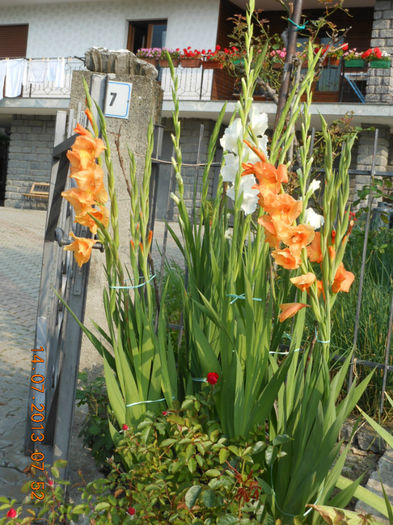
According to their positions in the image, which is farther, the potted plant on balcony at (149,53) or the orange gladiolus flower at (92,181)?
the potted plant on balcony at (149,53)

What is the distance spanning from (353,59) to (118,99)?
13.5 meters

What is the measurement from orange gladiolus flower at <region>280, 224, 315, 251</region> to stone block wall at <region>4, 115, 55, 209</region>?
19265 millimetres

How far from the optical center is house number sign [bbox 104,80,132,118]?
2.97 meters

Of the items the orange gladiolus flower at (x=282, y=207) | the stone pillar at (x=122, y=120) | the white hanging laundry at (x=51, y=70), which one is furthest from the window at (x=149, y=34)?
the orange gladiolus flower at (x=282, y=207)

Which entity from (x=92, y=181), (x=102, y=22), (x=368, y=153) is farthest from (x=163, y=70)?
(x=92, y=181)

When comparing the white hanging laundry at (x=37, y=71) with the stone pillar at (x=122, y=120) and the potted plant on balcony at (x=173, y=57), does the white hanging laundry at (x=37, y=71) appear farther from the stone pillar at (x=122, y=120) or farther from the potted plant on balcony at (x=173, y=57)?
the stone pillar at (x=122, y=120)

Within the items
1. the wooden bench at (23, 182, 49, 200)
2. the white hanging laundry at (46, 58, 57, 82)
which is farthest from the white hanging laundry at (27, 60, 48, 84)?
the wooden bench at (23, 182, 49, 200)

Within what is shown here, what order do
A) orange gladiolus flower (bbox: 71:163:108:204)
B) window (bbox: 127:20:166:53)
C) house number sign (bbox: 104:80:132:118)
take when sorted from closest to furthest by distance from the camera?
1. orange gladiolus flower (bbox: 71:163:108:204)
2. house number sign (bbox: 104:80:132:118)
3. window (bbox: 127:20:166:53)

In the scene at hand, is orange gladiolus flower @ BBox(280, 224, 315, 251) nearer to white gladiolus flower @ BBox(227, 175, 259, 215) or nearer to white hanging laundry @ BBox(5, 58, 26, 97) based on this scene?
white gladiolus flower @ BBox(227, 175, 259, 215)

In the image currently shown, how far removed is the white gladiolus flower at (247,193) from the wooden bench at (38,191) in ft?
58.6

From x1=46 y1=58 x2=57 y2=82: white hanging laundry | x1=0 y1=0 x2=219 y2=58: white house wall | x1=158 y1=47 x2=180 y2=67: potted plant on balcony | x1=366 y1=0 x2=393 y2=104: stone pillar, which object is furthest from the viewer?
x1=46 y1=58 x2=57 y2=82: white hanging laundry

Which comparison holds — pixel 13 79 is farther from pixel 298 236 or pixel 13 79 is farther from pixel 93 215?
pixel 298 236

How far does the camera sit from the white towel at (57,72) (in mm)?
18719

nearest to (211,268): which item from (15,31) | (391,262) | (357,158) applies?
(391,262)
